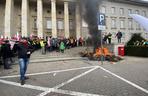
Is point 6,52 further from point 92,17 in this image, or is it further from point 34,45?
point 92,17

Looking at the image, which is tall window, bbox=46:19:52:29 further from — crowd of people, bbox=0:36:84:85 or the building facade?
crowd of people, bbox=0:36:84:85

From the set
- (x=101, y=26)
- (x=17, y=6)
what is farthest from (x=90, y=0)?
(x=17, y=6)

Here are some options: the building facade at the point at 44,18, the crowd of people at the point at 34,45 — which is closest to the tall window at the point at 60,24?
the building facade at the point at 44,18

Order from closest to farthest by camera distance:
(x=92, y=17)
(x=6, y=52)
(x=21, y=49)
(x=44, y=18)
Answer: (x=21, y=49) < (x=6, y=52) < (x=92, y=17) < (x=44, y=18)

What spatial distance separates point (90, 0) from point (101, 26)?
46.1 feet

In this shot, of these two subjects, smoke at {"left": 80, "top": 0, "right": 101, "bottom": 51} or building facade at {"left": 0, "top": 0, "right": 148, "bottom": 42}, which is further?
building facade at {"left": 0, "top": 0, "right": 148, "bottom": 42}

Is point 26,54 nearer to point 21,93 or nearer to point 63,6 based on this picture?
point 21,93

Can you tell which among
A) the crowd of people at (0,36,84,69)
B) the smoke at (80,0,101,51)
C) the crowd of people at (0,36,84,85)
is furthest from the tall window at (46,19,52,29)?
the smoke at (80,0,101,51)

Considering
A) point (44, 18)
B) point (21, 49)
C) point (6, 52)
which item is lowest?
point (6, 52)

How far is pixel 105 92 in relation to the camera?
9.00 metres

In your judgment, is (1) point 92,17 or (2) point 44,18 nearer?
(1) point 92,17

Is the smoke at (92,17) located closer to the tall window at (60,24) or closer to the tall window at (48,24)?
the tall window at (48,24)

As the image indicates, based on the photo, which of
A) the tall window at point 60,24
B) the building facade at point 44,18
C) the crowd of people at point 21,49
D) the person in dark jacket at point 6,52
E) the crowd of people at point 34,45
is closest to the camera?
the crowd of people at point 21,49

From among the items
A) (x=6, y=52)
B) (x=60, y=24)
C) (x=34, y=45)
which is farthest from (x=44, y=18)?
(x=6, y=52)
